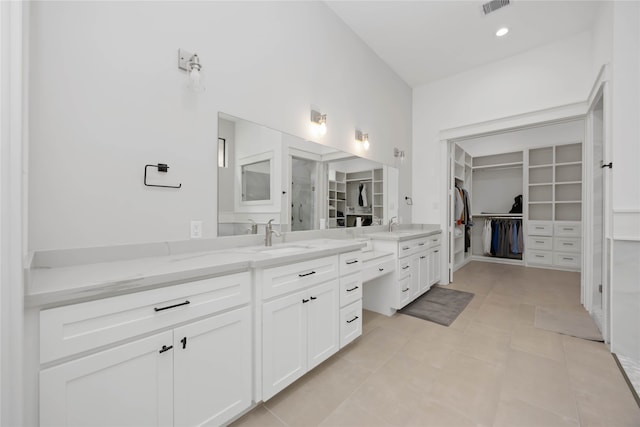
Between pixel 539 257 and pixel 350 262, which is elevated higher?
pixel 350 262

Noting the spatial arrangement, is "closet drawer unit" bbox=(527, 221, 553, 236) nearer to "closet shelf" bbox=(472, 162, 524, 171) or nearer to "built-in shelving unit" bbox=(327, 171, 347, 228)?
"closet shelf" bbox=(472, 162, 524, 171)

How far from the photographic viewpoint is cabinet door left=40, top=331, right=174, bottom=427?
823 millimetres

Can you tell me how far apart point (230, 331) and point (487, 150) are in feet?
21.4

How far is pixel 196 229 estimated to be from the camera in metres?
1.66

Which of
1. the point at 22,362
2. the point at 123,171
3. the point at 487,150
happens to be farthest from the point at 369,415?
the point at 487,150

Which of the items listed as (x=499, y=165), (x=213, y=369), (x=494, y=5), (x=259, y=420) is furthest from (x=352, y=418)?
(x=499, y=165)

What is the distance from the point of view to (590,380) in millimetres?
1732

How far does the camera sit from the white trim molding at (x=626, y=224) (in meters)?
1.94

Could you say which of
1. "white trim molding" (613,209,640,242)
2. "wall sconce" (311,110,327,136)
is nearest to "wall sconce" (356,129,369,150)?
"wall sconce" (311,110,327,136)

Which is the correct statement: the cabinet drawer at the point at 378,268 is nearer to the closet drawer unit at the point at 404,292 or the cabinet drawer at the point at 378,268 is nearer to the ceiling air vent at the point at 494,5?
the closet drawer unit at the point at 404,292

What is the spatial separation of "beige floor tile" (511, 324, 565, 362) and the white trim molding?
0.97m

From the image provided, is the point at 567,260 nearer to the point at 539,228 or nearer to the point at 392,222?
the point at 539,228

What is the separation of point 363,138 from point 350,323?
2.14m

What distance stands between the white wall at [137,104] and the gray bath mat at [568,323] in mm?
3086
